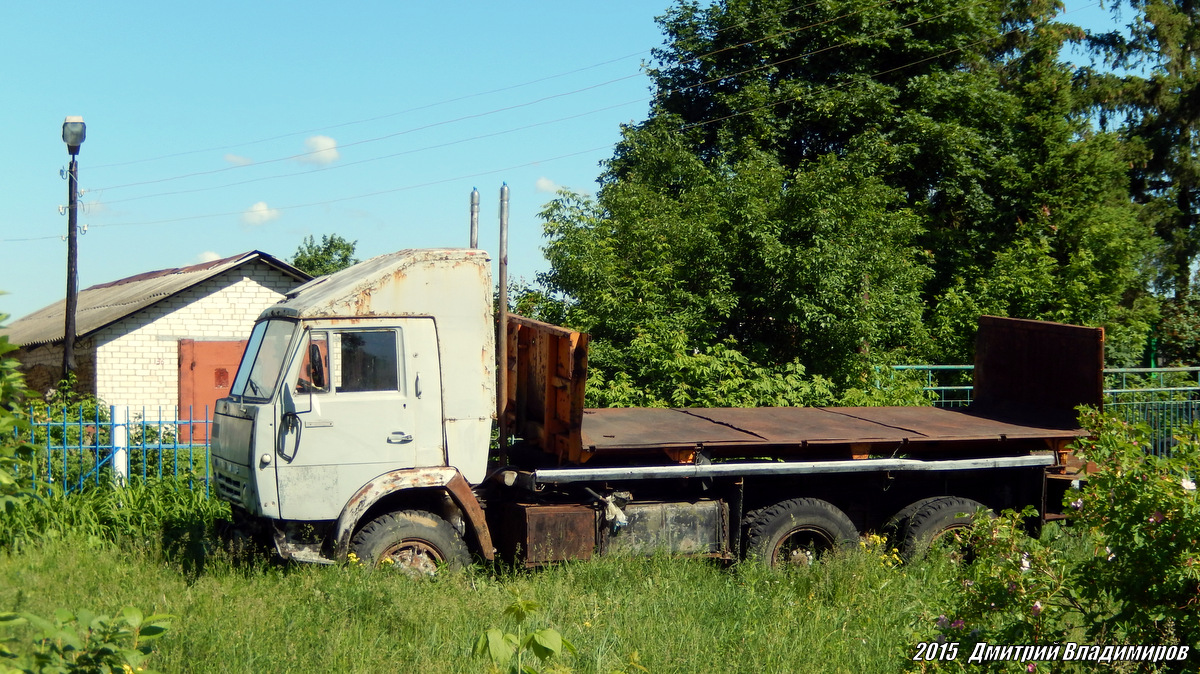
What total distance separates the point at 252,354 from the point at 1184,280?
2723 centimetres

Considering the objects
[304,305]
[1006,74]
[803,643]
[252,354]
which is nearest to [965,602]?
[803,643]

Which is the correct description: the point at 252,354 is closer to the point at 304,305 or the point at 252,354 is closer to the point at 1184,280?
the point at 304,305

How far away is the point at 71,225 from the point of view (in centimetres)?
1457

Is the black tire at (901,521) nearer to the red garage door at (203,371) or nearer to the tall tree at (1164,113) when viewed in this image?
the red garage door at (203,371)

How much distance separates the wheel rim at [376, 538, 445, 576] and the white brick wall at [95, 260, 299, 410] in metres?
11.1

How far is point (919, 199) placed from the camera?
22188mm

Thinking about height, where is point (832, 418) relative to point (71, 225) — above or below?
below

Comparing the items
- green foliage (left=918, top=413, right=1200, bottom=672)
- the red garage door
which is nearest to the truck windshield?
green foliage (left=918, top=413, right=1200, bottom=672)

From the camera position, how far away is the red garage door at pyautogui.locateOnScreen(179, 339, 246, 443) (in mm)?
16969

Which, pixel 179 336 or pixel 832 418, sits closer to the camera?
pixel 832 418

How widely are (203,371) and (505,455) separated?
1180 centimetres

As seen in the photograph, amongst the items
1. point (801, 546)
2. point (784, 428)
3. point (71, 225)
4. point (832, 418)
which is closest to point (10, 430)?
point (784, 428)

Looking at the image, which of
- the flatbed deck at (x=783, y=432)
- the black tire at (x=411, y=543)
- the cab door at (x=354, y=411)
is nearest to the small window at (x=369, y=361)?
the cab door at (x=354, y=411)

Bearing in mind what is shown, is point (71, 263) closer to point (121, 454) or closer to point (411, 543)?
point (121, 454)
